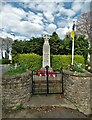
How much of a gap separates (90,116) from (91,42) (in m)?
19.4

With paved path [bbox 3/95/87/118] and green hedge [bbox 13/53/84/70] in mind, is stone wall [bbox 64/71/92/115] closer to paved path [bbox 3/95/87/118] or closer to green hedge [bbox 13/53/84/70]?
paved path [bbox 3/95/87/118]

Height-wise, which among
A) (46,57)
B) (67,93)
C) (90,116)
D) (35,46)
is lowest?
(90,116)

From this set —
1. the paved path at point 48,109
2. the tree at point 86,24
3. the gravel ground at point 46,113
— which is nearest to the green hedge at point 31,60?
the paved path at point 48,109

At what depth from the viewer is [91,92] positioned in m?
5.61

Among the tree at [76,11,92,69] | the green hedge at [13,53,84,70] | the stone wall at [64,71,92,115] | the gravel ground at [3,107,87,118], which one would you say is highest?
the tree at [76,11,92,69]

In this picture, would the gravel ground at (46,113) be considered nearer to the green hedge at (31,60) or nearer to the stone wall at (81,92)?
the stone wall at (81,92)

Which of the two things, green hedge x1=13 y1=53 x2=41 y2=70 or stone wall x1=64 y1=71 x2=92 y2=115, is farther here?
green hedge x1=13 y1=53 x2=41 y2=70

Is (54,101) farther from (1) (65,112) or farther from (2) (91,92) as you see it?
(2) (91,92)

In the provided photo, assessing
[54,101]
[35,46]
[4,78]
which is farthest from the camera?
[35,46]

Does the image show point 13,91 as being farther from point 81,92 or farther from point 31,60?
point 31,60

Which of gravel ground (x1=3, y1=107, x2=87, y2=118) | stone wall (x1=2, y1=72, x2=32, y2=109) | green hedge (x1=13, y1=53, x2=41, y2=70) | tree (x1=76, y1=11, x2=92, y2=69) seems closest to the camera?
gravel ground (x1=3, y1=107, x2=87, y2=118)

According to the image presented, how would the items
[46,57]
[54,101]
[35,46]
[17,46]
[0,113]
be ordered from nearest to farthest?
[0,113], [54,101], [46,57], [35,46], [17,46]

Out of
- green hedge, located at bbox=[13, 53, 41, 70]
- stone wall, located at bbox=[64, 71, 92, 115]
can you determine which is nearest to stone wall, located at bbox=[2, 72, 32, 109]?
stone wall, located at bbox=[64, 71, 92, 115]

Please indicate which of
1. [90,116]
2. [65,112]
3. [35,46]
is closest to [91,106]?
[90,116]
